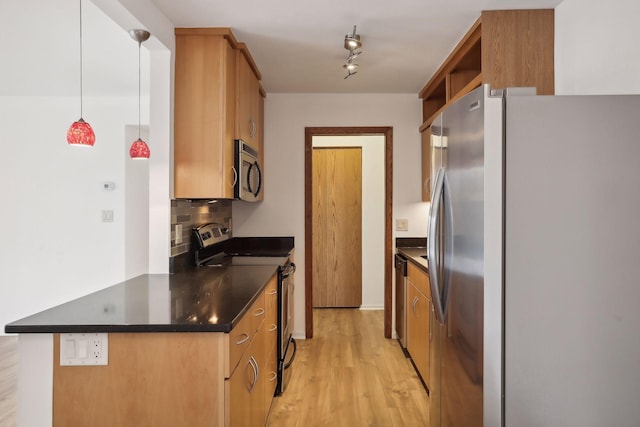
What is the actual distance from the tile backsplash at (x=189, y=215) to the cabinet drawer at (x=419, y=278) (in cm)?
159

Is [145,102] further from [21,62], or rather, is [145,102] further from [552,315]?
[552,315]

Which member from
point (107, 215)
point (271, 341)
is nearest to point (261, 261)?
point (271, 341)

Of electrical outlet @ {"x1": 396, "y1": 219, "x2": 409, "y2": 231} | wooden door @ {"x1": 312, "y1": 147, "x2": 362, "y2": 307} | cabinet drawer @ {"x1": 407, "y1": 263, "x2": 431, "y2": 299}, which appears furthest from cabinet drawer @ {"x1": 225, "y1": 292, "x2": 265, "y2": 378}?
wooden door @ {"x1": 312, "y1": 147, "x2": 362, "y2": 307}

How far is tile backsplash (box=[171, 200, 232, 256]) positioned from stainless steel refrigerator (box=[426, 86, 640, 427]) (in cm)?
180

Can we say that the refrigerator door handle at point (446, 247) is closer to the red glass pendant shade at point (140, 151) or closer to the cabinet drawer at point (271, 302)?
the cabinet drawer at point (271, 302)

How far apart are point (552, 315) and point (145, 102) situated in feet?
13.9

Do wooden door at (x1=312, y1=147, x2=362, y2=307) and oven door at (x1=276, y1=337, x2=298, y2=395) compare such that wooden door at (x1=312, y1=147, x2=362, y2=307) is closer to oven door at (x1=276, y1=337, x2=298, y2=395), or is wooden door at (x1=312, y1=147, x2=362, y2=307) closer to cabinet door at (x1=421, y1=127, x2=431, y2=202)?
cabinet door at (x1=421, y1=127, x2=431, y2=202)

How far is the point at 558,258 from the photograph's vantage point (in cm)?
136

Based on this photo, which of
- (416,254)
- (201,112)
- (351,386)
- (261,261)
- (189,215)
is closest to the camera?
(201,112)

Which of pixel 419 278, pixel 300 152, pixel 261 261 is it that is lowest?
pixel 419 278

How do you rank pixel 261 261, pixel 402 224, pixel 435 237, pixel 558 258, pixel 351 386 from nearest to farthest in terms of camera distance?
1. pixel 558 258
2. pixel 435 237
3. pixel 351 386
4. pixel 261 261
5. pixel 402 224

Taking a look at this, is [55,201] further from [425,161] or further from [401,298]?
[425,161]

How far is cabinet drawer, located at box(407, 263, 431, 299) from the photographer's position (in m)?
2.65

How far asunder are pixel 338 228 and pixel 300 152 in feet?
4.97
